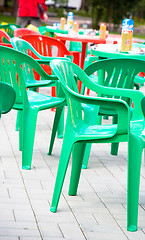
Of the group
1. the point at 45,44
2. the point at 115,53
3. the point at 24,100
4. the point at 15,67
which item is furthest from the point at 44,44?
the point at 24,100

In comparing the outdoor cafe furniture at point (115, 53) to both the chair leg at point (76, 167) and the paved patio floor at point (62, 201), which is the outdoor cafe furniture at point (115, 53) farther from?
the chair leg at point (76, 167)

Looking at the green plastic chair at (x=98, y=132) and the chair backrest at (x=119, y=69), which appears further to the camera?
the chair backrest at (x=119, y=69)

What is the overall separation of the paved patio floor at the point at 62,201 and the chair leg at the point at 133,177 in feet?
0.26

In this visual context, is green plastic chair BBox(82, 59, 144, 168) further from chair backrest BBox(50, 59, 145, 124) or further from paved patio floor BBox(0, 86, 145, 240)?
paved patio floor BBox(0, 86, 145, 240)

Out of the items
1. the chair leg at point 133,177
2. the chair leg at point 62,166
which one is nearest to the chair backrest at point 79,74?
the chair leg at point 62,166

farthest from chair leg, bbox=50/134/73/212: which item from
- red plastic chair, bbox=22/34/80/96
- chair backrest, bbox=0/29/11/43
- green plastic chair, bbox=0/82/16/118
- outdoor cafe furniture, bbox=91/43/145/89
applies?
chair backrest, bbox=0/29/11/43

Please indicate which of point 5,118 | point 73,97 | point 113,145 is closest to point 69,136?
point 73,97

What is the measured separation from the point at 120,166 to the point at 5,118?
2118 mm

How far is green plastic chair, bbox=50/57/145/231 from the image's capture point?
3189 mm

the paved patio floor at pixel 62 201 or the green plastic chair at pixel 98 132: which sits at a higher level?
the green plastic chair at pixel 98 132

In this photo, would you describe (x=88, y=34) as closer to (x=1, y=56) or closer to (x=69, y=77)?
(x=1, y=56)

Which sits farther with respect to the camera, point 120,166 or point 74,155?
point 120,166

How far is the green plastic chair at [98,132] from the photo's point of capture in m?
3.19

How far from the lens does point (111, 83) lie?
427cm
